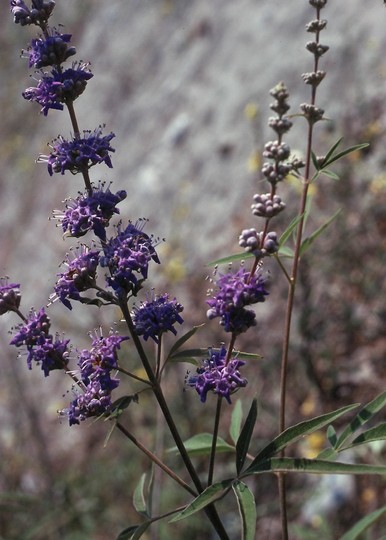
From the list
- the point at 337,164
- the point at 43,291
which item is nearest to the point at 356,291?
the point at 337,164

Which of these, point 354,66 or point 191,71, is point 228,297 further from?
point 191,71

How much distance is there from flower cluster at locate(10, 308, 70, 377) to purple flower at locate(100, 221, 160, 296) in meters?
0.29

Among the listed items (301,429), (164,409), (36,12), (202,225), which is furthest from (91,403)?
(202,225)

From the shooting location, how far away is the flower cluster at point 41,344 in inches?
92.0

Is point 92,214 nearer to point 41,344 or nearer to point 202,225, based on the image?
point 41,344

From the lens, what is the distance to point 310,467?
79.3 inches

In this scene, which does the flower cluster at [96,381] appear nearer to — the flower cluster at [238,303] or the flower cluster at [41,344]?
the flower cluster at [41,344]

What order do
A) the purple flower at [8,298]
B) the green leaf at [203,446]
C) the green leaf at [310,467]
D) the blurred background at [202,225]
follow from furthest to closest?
the blurred background at [202,225] < the green leaf at [203,446] < the purple flower at [8,298] < the green leaf at [310,467]

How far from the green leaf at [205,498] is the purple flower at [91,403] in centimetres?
43

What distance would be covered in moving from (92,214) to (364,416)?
114 cm

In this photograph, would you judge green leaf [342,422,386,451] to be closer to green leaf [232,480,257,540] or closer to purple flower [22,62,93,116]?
green leaf [232,480,257,540]

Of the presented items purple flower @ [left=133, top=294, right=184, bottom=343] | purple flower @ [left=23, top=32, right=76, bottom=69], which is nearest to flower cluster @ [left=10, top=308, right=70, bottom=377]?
purple flower @ [left=133, top=294, right=184, bottom=343]

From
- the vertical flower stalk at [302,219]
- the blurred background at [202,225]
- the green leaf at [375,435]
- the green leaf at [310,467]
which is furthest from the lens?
the blurred background at [202,225]

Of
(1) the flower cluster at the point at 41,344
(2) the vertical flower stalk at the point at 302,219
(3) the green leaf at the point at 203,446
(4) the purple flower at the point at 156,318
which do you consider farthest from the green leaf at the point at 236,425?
(1) the flower cluster at the point at 41,344
